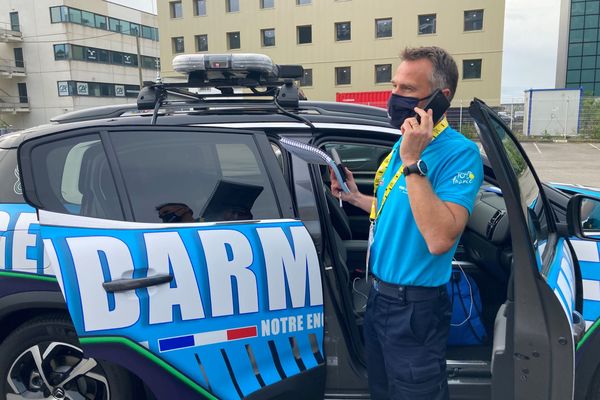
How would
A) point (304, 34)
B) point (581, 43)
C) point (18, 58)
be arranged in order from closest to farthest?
point (304, 34), point (581, 43), point (18, 58)

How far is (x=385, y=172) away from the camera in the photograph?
6.03ft

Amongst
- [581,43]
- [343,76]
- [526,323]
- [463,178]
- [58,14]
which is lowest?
[526,323]

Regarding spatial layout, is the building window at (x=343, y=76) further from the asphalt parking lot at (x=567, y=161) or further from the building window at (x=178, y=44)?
the asphalt parking lot at (x=567, y=161)

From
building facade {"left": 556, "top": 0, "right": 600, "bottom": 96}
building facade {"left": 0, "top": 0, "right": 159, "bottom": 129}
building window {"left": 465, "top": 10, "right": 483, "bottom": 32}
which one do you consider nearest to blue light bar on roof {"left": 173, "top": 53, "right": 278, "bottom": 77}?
building window {"left": 465, "top": 10, "right": 483, "bottom": 32}

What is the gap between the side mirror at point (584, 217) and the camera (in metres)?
2.09

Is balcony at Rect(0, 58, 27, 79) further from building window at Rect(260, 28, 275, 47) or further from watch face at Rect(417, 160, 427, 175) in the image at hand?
watch face at Rect(417, 160, 427, 175)

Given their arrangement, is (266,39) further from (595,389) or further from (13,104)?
(595,389)

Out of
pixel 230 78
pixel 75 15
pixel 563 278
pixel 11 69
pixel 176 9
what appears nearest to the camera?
pixel 563 278

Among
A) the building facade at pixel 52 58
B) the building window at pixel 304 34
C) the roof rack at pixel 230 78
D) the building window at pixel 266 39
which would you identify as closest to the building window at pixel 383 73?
the building window at pixel 304 34

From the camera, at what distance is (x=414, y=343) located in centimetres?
166

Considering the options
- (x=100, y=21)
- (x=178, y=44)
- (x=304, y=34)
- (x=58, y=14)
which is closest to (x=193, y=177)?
(x=304, y=34)

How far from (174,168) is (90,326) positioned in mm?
727

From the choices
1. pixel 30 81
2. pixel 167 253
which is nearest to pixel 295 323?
pixel 167 253

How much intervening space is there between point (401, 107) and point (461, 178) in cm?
32
